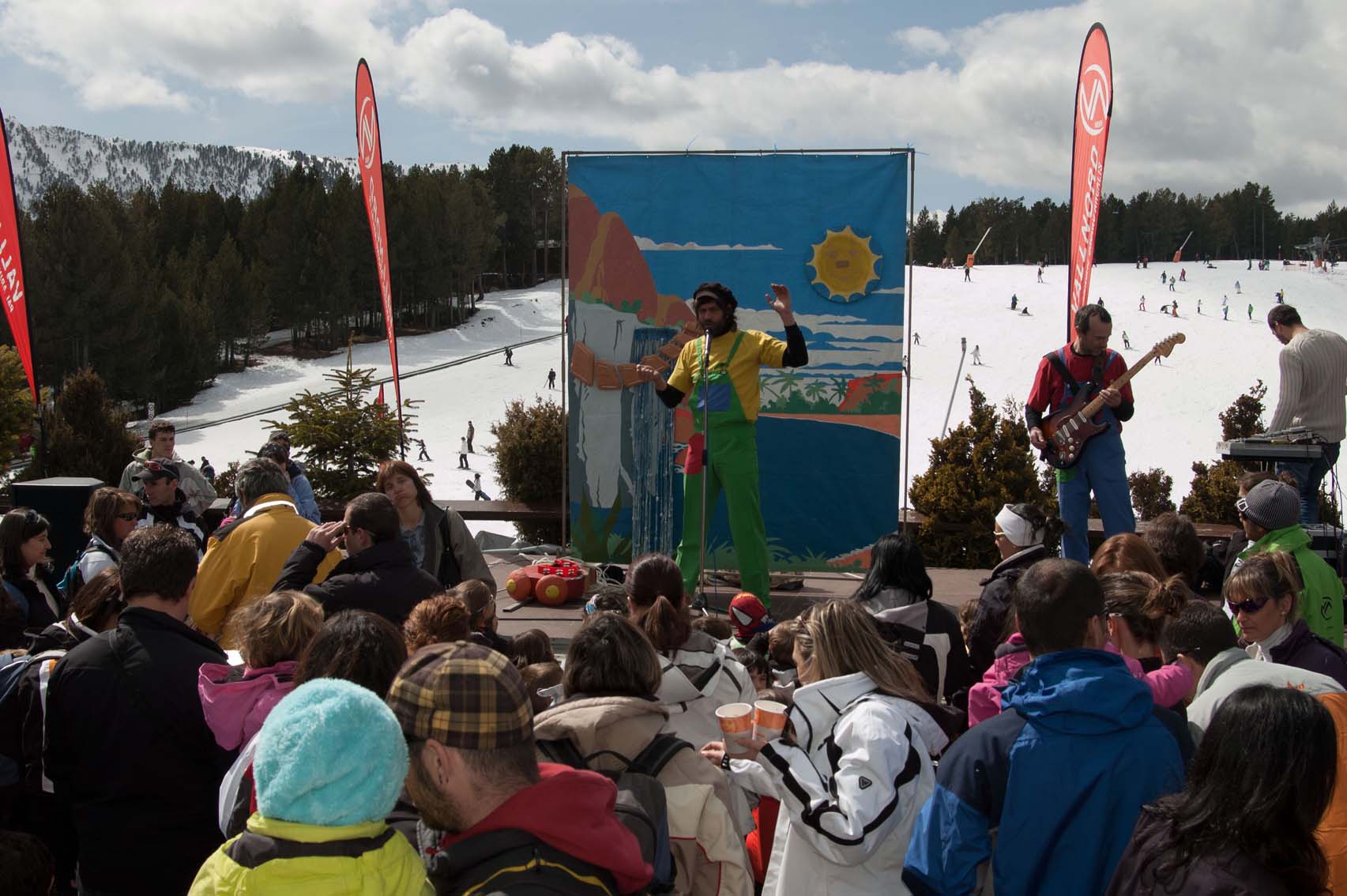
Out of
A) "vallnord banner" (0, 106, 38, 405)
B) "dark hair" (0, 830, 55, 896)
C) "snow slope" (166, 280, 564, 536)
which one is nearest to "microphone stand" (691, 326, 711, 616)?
"dark hair" (0, 830, 55, 896)

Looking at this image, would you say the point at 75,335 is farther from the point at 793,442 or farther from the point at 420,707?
the point at 420,707

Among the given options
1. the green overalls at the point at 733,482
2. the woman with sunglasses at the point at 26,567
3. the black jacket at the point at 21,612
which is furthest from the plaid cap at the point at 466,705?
the green overalls at the point at 733,482

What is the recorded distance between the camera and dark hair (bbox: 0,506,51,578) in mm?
5090

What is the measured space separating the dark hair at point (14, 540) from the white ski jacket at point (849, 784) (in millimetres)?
3921

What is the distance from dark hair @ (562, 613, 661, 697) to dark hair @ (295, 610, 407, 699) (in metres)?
0.46

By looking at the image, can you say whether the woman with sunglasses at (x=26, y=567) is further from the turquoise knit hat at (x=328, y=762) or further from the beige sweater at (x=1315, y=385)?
the beige sweater at (x=1315, y=385)

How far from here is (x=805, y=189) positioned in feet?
28.5

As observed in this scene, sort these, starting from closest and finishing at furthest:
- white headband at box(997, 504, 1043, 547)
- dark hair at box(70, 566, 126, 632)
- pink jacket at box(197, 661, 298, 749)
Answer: pink jacket at box(197, 661, 298, 749) < dark hair at box(70, 566, 126, 632) < white headband at box(997, 504, 1043, 547)

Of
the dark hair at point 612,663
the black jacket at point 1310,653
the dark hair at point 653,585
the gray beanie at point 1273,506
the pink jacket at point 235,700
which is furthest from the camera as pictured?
the gray beanie at point 1273,506

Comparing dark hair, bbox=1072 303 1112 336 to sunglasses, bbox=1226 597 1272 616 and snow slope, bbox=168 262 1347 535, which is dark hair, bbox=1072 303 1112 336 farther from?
snow slope, bbox=168 262 1347 535

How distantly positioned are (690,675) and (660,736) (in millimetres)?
937

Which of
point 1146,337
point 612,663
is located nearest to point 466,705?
point 612,663

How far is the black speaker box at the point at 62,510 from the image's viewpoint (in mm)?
8594

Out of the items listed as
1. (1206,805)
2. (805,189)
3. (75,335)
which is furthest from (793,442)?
(75,335)
